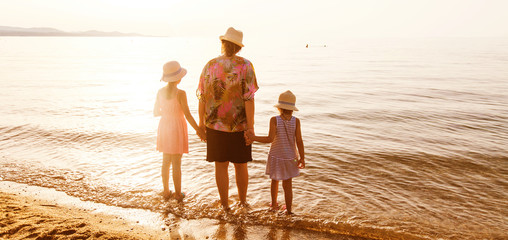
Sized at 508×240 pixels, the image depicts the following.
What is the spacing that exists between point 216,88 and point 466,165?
6064mm

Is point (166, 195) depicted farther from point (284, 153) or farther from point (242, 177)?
point (284, 153)

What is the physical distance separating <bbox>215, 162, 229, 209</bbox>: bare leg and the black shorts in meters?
0.17

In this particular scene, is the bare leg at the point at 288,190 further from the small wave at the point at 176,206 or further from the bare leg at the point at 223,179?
the bare leg at the point at 223,179

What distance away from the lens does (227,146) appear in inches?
173

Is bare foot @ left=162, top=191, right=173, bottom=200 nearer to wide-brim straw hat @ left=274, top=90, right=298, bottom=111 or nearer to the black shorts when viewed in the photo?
the black shorts

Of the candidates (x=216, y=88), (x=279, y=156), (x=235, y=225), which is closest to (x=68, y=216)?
(x=235, y=225)

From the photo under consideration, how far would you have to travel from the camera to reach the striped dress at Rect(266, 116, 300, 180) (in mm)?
4441

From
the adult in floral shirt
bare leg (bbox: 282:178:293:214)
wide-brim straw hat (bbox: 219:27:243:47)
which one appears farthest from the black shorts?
wide-brim straw hat (bbox: 219:27:243:47)

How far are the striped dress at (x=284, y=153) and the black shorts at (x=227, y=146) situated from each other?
356mm

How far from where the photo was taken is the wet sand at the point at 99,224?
3736mm

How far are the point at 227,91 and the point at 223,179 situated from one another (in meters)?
1.28

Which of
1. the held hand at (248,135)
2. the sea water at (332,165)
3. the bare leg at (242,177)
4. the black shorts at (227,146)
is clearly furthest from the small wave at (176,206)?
the held hand at (248,135)

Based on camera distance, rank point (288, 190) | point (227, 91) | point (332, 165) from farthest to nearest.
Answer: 1. point (332, 165)
2. point (288, 190)
3. point (227, 91)

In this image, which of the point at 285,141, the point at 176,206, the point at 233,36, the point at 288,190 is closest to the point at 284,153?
the point at 285,141
